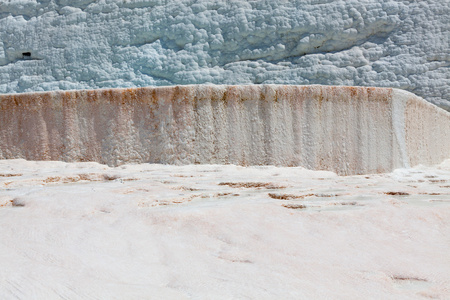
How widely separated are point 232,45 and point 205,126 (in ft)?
16.5

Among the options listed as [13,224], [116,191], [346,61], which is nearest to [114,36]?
[346,61]

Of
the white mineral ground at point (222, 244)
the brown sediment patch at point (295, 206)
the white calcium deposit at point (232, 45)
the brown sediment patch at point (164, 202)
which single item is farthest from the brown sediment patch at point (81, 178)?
the white calcium deposit at point (232, 45)

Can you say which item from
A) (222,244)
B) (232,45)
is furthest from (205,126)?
(232,45)

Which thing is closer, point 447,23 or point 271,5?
point 447,23

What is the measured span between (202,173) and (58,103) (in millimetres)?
1522

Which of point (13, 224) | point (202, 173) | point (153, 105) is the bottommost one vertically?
point (202, 173)

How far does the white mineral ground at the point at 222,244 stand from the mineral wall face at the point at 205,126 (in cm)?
128

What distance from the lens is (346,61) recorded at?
8070 mm

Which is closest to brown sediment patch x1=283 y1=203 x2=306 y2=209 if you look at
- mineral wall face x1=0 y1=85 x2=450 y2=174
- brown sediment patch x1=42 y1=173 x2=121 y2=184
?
brown sediment patch x1=42 y1=173 x2=121 y2=184

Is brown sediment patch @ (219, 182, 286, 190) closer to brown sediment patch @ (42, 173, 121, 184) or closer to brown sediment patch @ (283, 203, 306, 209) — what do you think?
brown sediment patch @ (283, 203, 306, 209)

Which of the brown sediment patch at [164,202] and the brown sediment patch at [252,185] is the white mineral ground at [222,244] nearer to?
the brown sediment patch at [164,202]

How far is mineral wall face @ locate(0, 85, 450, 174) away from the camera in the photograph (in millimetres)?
3730

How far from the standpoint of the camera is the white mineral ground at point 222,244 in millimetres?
1066

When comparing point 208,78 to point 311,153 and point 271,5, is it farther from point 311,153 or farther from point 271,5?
point 311,153
